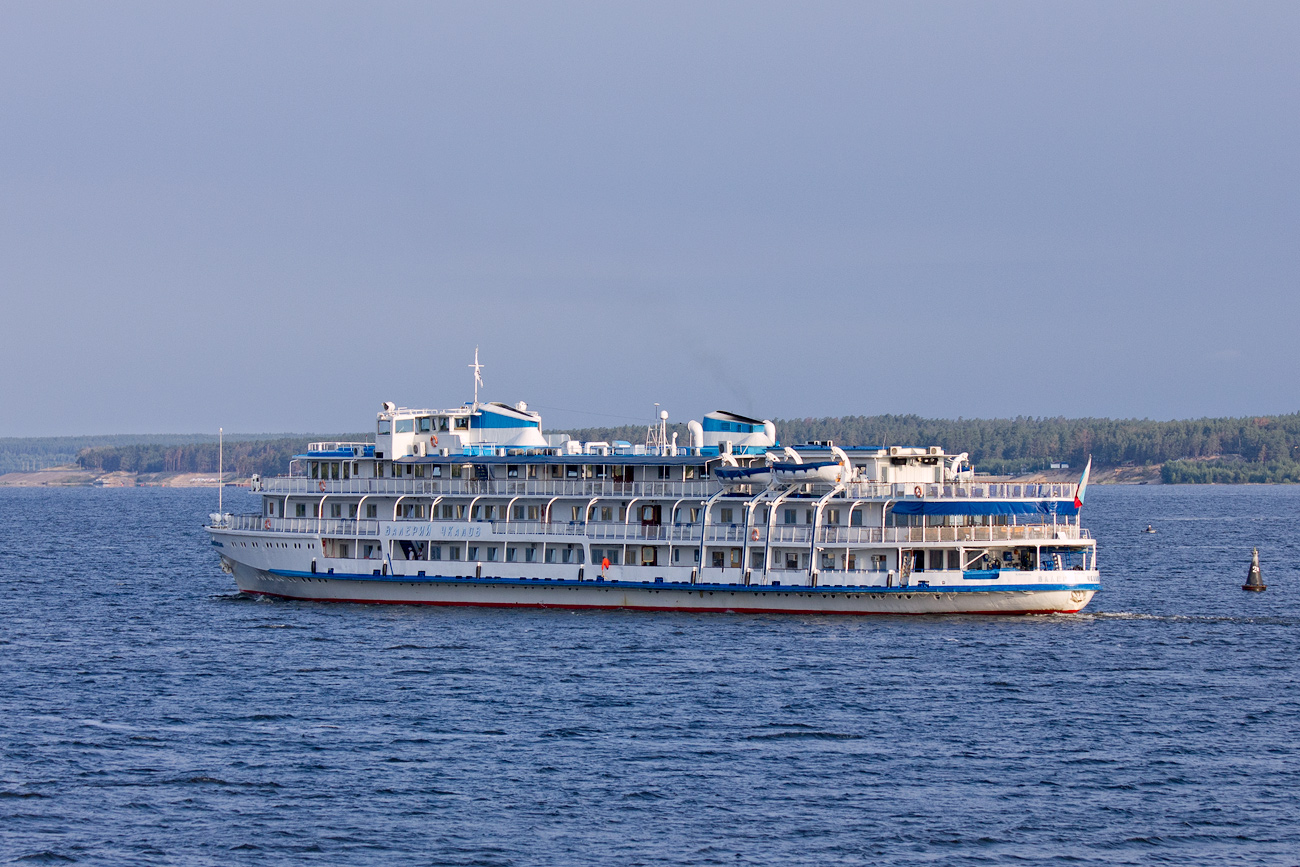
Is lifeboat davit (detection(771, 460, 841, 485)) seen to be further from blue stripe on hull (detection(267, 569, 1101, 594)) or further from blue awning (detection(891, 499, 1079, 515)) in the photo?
blue stripe on hull (detection(267, 569, 1101, 594))

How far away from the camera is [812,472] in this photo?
63938mm

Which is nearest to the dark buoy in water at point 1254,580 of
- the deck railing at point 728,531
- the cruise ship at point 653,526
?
the cruise ship at point 653,526

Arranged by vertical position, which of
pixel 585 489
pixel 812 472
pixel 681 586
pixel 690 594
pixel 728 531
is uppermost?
pixel 812 472

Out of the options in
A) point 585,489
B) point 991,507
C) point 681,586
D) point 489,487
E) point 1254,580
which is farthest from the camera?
point 1254,580

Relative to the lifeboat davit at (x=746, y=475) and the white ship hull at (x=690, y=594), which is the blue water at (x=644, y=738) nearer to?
the white ship hull at (x=690, y=594)

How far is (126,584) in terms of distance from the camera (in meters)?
87.1

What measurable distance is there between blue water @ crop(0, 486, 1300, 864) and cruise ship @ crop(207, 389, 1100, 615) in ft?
5.27

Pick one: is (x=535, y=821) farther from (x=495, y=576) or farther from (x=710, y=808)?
(x=495, y=576)

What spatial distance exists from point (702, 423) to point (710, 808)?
3574cm

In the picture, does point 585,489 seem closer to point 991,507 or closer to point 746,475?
point 746,475

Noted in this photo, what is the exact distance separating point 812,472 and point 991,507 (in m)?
7.84

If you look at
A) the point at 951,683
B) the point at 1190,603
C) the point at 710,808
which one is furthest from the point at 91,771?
the point at 1190,603

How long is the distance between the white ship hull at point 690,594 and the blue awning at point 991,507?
8.85 feet

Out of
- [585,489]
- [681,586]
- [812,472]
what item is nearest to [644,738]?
[681,586]
